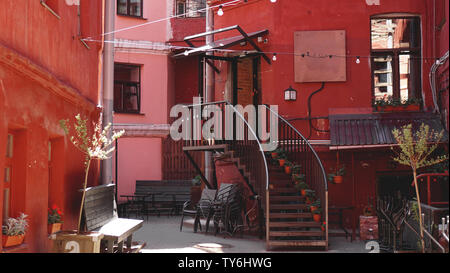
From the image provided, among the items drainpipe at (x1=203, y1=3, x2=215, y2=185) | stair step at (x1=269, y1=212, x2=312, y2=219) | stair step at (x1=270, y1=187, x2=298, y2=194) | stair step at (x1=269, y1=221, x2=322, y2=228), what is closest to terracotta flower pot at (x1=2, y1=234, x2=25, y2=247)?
stair step at (x1=269, y1=221, x2=322, y2=228)

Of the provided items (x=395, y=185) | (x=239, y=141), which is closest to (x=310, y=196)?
(x=239, y=141)

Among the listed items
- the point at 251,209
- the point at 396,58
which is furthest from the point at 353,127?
the point at 251,209

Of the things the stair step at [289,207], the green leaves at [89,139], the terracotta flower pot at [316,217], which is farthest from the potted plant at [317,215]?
the green leaves at [89,139]

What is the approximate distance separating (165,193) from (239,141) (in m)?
6.50

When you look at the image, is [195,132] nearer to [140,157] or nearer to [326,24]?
[326,24]

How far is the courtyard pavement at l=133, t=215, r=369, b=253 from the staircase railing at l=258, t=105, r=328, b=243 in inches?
32.4

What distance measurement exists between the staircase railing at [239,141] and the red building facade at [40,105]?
3.75m

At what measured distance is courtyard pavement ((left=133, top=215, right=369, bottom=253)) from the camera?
37.1ft

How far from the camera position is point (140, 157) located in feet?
72.1

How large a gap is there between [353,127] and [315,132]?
1.06 meters

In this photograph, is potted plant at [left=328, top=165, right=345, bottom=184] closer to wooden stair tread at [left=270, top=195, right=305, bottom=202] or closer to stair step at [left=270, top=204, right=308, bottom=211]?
wooden stair tread at [left=270, top=195, right=305, bottom=202]

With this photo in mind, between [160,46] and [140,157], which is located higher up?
[160,46]

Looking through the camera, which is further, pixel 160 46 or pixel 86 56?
Answer: pixel 160 46

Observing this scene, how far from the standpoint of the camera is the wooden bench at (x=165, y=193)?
1949 cm
